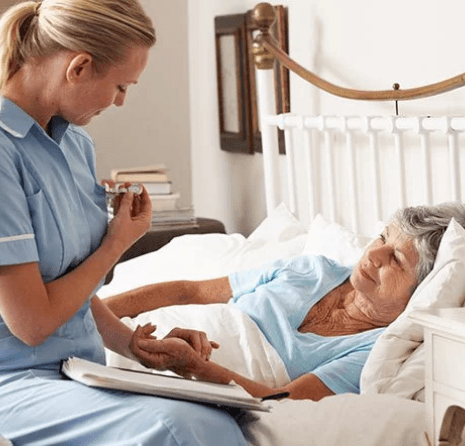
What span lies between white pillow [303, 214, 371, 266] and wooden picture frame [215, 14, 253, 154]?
1.15 m

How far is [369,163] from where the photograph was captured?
10.6ft

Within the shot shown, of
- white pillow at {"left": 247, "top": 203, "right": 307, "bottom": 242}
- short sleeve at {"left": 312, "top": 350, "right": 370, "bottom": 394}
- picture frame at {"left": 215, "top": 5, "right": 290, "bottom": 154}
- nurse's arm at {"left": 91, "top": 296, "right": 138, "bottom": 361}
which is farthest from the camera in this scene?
picture frame at {"left": 215, "top": 5, "right": 290, "bottom": 154}

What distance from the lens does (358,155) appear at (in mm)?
3275

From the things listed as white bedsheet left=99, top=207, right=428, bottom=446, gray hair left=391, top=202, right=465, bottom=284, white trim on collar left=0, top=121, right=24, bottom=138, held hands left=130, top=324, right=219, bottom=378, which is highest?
white trim on collar left=0, top=121, right=24, bottom=138

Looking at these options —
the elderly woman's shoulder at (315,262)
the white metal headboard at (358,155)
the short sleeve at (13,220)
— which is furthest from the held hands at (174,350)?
the white metal headboard at (358,155)

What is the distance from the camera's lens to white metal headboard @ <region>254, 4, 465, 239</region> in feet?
9.22

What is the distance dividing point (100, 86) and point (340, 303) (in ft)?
3.04

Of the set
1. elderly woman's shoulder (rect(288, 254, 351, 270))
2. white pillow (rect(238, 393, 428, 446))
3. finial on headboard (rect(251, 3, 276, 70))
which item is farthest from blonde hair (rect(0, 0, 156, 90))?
finial on headboard (rect(251, 3, 276, 70))

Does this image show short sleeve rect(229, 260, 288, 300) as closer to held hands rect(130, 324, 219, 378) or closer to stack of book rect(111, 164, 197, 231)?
held hands rect(130, 324, 219, 378)

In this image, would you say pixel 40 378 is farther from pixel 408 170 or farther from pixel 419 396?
pixel 408 170

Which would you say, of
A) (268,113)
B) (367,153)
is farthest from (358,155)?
→ (268,113)

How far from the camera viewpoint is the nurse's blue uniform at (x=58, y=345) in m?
1.72

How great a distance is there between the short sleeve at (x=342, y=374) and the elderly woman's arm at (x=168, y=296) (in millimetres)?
539

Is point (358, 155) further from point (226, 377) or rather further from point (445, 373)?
point (445, 373)
